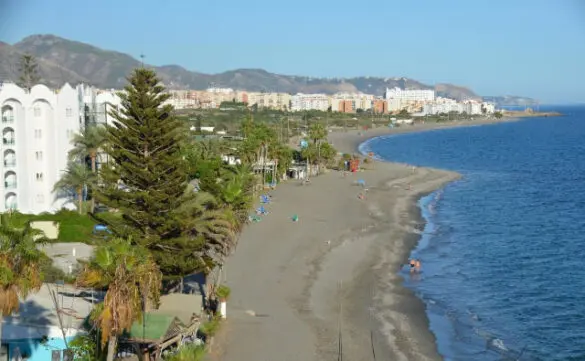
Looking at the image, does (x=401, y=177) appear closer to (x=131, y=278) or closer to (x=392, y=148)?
(x=392, y=148)

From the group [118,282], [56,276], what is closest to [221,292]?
[56,276]

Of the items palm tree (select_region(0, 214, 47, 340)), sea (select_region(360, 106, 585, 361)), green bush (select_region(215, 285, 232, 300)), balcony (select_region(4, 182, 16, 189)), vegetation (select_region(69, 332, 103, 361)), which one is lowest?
sea (select_region(360, 106, 585, 361))

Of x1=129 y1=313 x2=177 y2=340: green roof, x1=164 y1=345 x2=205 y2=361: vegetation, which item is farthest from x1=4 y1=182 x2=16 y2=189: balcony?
x1=164 y1=345 x2=205 y2=361: vegetation

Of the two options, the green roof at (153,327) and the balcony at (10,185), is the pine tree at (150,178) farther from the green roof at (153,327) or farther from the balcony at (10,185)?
the balcony at (10,185)

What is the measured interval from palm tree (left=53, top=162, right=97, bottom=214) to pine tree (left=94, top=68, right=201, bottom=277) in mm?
11680

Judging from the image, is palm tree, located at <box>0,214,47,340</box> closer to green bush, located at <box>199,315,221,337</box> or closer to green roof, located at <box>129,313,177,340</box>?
green roof, located at <box>129,313,177,340</box>

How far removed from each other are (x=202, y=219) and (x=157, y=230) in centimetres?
128

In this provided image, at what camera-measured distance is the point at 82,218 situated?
27.2m

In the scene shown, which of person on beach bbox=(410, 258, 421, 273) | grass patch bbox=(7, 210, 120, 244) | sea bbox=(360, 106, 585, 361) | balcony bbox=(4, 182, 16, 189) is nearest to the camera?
sea bbox=(360, 106, 585, 361)

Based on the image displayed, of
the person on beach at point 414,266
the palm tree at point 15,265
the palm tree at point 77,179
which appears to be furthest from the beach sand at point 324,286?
the palm tree at point 77,179

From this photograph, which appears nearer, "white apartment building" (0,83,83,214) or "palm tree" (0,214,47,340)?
"palm tree" (0,214,47,340)

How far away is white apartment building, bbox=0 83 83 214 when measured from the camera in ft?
95.4

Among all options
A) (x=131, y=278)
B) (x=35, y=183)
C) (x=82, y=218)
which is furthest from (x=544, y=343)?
(x=35, y=183)

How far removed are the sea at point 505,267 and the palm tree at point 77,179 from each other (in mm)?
14112
